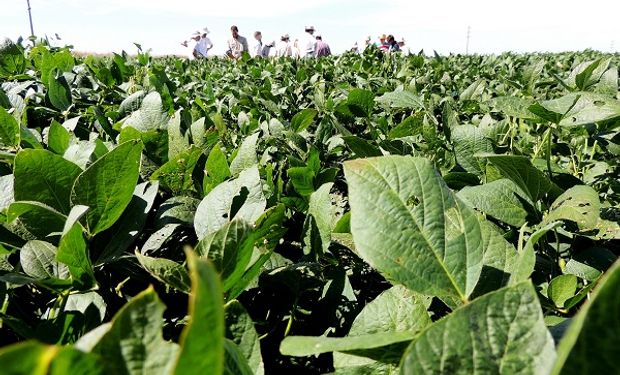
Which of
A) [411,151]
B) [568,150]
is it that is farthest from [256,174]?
[568,150]

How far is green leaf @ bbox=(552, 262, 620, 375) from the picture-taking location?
0.39 m

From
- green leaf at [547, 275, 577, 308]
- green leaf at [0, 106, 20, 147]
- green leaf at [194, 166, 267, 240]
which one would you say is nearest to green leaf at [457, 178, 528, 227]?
green leaf at [547, 275, 577, 308]

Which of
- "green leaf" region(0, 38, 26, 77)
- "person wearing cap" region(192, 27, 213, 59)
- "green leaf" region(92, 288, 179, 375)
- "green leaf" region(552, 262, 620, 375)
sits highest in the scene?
"green leaf" region(552, 262, 620, 375)

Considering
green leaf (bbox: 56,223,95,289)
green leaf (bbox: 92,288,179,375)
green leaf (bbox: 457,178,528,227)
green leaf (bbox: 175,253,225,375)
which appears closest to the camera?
green leaf (bbox: 175,253,225,375)

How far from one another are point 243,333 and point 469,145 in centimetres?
90

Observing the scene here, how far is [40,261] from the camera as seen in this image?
3.19ft

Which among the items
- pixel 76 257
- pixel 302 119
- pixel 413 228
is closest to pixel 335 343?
pixel 413 228

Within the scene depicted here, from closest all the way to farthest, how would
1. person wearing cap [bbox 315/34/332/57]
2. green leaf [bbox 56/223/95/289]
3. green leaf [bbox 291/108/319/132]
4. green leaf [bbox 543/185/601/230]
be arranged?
green leaf [bbox 56/223/95/289] → green leaf [bbox 543/185/601/230] → green leaf [bbox 291/108/319/132] → person wearing cap [bbox 315/34/332/57]

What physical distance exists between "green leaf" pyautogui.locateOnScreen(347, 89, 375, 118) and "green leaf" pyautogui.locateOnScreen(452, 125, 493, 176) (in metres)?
0.68

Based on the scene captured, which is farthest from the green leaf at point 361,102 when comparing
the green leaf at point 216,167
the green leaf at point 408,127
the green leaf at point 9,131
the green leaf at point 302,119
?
the green leaf at point 9,131

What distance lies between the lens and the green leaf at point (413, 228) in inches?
27.4

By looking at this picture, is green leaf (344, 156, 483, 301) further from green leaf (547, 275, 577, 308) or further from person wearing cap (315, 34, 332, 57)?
person wearing cap (315, 34, 332, 57)

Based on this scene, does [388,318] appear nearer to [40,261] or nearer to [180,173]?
[40,261]

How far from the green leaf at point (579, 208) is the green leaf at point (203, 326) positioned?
78 cm
